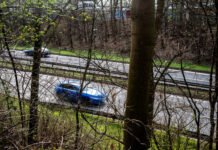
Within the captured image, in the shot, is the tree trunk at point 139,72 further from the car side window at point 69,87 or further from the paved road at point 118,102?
the car side window at point 69,87

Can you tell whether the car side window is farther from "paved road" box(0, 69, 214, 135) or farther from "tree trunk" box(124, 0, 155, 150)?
"tree trunk" box(124, 0, 155, 150)

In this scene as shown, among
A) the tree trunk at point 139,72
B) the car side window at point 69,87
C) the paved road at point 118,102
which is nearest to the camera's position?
the tree trunk at point 139,72

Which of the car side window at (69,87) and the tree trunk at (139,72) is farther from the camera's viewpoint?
the car side window at (69,87)

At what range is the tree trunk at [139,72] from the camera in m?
3.16

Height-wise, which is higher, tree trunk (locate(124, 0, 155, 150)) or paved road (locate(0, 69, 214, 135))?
tree trunk (locate(124, 0, 155, 150))

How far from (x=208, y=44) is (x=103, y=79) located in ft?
14.2

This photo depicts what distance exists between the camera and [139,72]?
327 cm

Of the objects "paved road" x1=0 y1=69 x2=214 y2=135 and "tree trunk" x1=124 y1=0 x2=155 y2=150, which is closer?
"tree trunk" x1=124 y1=0 x2=155 y2=150

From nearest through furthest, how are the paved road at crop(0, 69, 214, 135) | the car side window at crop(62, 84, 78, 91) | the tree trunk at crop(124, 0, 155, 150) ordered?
the tree trunk at crop(124, 0, 155, 150) < the paved road at crop(0, 69, 214, 135) < the car side window at crop(62, 84, 78, 91)

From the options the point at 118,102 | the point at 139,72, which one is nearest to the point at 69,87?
the point at 118,102

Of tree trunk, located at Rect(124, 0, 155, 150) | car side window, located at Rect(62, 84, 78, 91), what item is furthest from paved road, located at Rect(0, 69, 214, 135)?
tree trunk, located at Rect(124, 0, 155, 150)

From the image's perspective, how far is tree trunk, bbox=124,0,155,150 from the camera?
316 centimetres

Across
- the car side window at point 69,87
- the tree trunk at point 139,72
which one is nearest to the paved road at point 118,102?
the car side window at point 69,87

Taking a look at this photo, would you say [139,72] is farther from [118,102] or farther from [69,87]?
[69,87]
